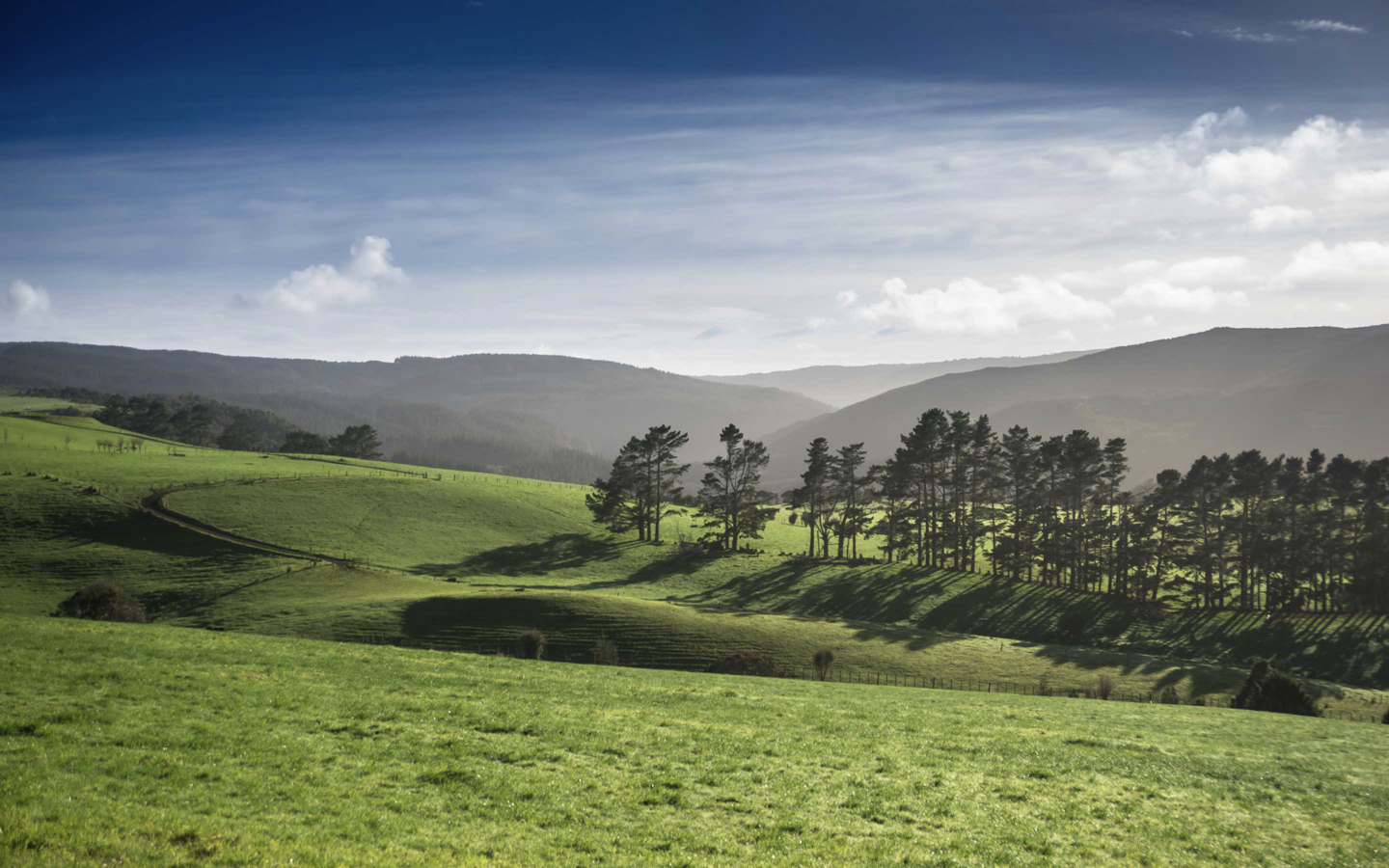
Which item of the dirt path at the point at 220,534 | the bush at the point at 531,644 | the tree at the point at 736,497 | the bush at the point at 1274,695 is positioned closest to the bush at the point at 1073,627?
the bush at the point at 1274,695

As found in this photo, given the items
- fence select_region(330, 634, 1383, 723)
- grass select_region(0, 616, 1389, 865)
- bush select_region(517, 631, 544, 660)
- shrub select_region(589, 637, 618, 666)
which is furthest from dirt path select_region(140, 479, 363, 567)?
grass select_region(0, 616, 1389, 865)

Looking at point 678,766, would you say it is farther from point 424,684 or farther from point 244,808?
point 424,684

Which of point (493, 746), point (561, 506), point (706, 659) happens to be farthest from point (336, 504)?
point (493, 746)

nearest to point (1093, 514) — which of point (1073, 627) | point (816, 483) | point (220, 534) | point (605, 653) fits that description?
point (1073, 627)

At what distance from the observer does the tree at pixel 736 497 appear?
111875 mm

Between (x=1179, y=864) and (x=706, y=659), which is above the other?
(x=1179, y=864)

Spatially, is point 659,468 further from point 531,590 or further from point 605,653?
point 605,653

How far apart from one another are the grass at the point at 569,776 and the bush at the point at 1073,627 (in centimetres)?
5014

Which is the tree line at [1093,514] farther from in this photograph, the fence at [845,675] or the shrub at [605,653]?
the shrub at [605,653]

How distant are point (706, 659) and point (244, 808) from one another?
44.3 m

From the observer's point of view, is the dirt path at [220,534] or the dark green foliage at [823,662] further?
the dirt path at [220,534]

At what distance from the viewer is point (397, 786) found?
49.6 feet

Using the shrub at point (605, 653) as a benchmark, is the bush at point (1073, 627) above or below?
below

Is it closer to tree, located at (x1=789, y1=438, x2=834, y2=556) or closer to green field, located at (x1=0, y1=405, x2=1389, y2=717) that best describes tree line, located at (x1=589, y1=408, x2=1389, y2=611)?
tree, located at (x1=789, y1=438, x2=834, y2=556)
